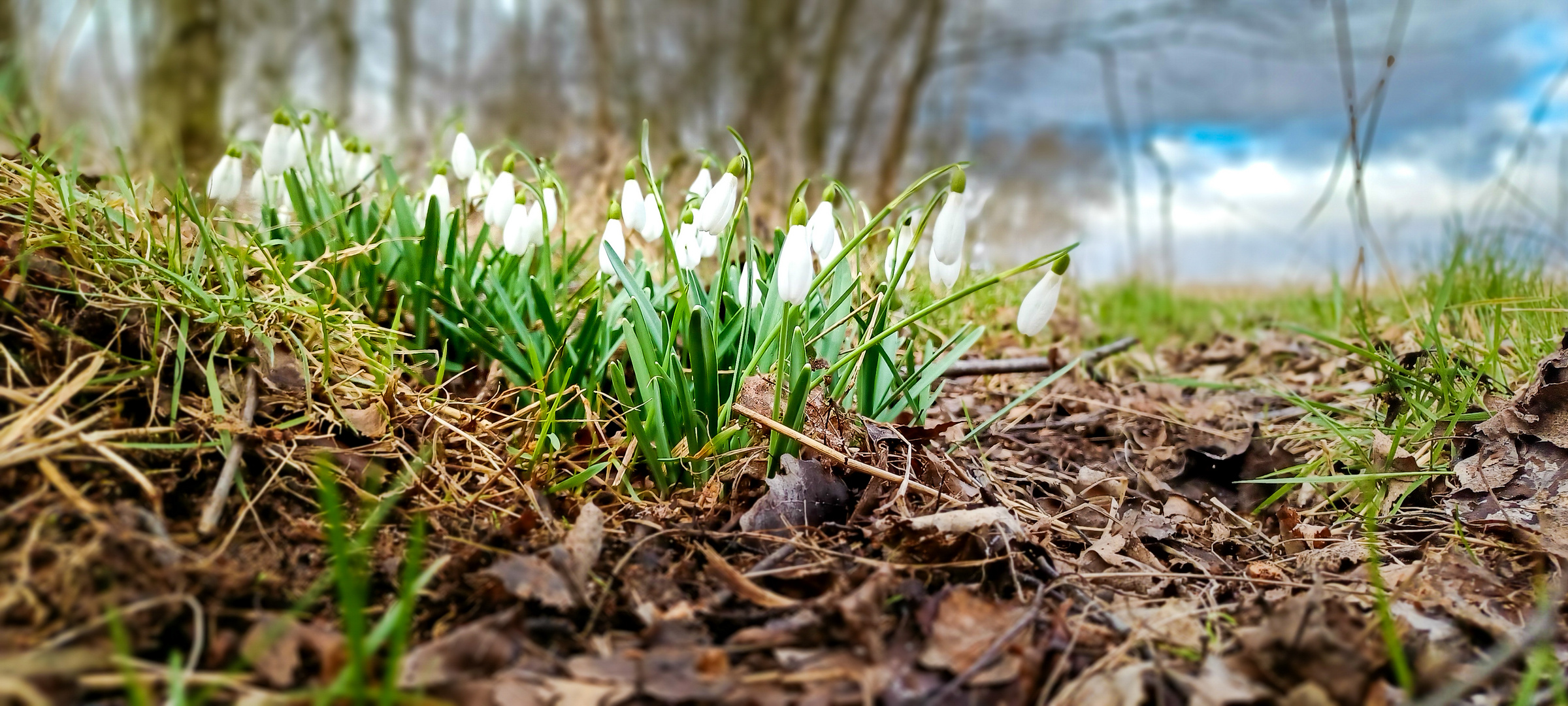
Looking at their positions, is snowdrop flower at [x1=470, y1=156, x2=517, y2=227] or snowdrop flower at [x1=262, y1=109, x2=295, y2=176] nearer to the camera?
snowdrop flower at [x1=470, y1=156, x2=517, y2=227]

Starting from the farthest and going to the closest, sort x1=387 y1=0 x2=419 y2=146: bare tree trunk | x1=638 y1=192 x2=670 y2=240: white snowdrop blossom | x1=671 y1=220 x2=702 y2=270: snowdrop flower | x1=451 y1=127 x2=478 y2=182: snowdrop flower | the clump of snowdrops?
1. x1=387 y1=0 x2=419 y2=146: bare tree trunk
2. x1=451 y1=127 x2=478 y2=182: snowdrop flower
3. x1=638 y1=192 x2=670 y2=240: white snowdrop blossom
4. x1=671 y1=220 x2=702 y2=270: snowdrop flower
5. the clump of snowdrops

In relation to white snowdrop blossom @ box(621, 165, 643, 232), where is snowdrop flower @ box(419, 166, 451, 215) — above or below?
above

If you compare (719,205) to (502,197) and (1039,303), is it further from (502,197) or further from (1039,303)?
(502,197)

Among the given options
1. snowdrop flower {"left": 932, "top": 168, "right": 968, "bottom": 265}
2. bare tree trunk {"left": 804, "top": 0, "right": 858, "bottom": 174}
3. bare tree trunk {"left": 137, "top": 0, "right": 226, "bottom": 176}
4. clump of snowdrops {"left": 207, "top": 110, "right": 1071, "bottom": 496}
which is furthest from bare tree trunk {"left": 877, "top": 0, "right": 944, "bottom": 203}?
snowdrop flower {"left": 932, "top": 168, "right": 968, "bottom": 265}

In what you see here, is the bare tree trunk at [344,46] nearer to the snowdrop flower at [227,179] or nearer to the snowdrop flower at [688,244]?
the snowdrop flower at [227,179]

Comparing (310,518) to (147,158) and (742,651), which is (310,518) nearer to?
(742,651)

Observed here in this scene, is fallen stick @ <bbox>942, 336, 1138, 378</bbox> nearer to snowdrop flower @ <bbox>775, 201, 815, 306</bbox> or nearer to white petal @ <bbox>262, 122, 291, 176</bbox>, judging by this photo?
snowdrop flower @ <bbox>775, 201, 815, 306</bbox>
